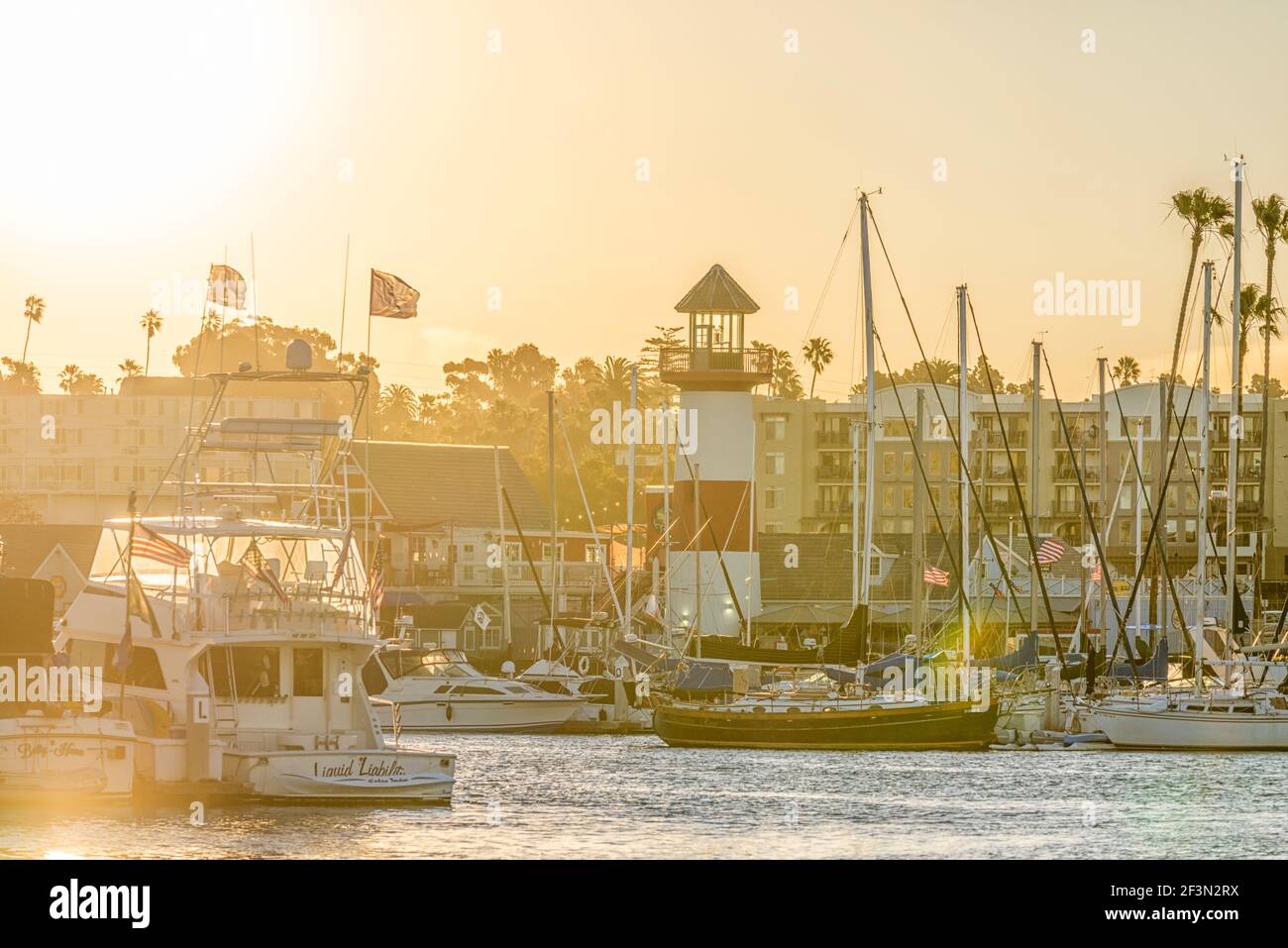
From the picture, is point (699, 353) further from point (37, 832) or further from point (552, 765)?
point (37, 832)

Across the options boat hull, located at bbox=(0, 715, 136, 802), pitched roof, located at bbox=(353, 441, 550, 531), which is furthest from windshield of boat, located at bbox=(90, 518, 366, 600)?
pitched roof, located at bbox=(353, 441, 550, 531)

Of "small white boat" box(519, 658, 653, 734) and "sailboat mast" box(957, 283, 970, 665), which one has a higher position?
"sailboat mast" box(957, 283, 970, 665)

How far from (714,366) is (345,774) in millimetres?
42953

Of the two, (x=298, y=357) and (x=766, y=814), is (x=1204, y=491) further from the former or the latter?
(x=298, y=357)

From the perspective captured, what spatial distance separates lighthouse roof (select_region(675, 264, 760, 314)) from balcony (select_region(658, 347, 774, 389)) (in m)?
2.07

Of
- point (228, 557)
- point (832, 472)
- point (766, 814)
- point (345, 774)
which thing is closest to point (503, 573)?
point (766, 814)

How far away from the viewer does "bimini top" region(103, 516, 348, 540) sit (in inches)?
1570

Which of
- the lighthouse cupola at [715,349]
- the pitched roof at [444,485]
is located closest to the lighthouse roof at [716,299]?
the lighthouse cupola at [715,349]

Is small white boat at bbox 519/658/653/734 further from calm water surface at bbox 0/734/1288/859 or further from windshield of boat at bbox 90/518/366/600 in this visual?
windshield of boat at bbox 90/518/366/600

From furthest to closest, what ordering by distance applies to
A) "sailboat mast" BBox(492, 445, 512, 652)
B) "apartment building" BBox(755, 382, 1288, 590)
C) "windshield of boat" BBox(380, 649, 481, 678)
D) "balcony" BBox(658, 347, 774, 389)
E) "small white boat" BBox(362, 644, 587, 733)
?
"apartment building" BBox(755, 382, 1288, 590), "sailboat mast" BBox(492, 445, 512, 652), "balcony" BBox(658, 347, 774, 389), "windshield of boat" BBox(380, 649, 481, 678), "small white boat" BBox(362, 644, 587, 733)

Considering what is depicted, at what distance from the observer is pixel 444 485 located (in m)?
115

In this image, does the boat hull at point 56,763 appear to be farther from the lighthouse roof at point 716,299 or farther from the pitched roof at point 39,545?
the pitched roof at point 39,545

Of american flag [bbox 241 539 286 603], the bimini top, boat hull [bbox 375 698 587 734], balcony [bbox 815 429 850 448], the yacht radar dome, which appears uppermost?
balcony [bbox 815 429 850 448]
